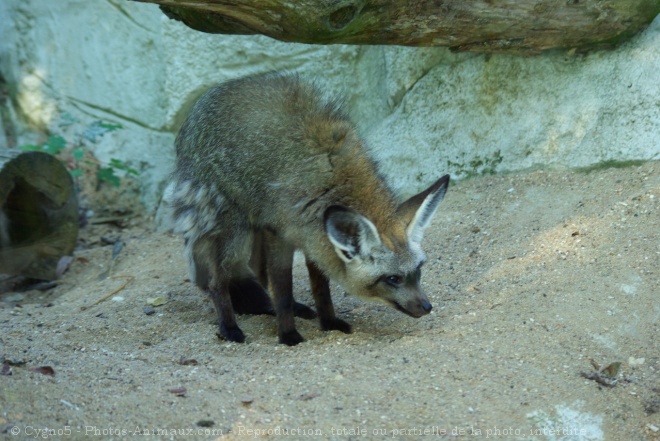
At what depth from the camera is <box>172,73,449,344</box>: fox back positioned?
5.43m

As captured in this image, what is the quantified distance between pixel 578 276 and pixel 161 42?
564cm

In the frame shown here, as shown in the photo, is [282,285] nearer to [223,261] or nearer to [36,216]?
[223,261]

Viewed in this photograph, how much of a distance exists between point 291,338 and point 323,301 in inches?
15.9

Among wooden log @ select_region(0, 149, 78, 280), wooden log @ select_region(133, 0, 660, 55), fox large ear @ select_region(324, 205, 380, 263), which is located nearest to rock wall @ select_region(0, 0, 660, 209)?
wooden log @ select_region(133, 0, 660, 55)

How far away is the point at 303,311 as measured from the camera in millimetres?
6461

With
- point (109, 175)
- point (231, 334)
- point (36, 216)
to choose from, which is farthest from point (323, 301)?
point (109, 175)

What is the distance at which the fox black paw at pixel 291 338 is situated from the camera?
5.72 m

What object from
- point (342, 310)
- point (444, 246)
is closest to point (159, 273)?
point (342, 310)

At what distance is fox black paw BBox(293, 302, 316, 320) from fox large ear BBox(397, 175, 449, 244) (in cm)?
126

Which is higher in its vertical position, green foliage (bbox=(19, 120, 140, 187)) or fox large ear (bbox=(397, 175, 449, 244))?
fox large ear (bbox=(397, 175, 449, 244))

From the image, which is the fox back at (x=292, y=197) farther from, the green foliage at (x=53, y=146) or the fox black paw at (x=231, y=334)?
the green foliage at (x=53, y=146)

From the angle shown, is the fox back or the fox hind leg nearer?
the fox back

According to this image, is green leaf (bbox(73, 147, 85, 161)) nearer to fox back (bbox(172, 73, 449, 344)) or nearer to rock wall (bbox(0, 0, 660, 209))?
rock wall (bbox(0, 0, 660, 209))

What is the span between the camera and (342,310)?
6.44 metres
